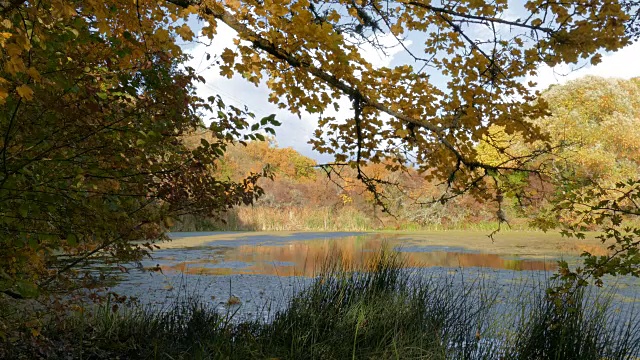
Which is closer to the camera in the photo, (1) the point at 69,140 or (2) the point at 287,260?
(1) the point at 69,140

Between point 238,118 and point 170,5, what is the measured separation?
2.51ft

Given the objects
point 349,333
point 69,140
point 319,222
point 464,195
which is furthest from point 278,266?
point 319,222

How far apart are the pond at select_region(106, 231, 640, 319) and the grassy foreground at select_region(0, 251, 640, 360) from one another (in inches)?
10.3

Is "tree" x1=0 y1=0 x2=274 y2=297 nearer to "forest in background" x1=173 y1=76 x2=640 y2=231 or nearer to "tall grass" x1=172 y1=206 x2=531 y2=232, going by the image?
"forest in background" x1=173 y1=76 x2=640 y2=231

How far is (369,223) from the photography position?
762 inches

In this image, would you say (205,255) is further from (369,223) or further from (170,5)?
(369,223)

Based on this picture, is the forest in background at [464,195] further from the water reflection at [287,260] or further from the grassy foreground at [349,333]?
the grassy foreground at [349,333]

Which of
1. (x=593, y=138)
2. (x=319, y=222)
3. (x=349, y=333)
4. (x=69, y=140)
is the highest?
(x=593, y=138)

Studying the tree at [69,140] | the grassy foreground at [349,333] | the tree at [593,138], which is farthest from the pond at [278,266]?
the tree at [593,138]

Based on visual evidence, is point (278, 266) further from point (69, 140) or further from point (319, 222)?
point (319, 222)

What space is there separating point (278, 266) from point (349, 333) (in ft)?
16.6

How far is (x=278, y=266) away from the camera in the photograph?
8297 millimetres

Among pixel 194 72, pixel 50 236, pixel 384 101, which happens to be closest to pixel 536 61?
pixel 384 101

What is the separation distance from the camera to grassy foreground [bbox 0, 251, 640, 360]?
3.07 m
